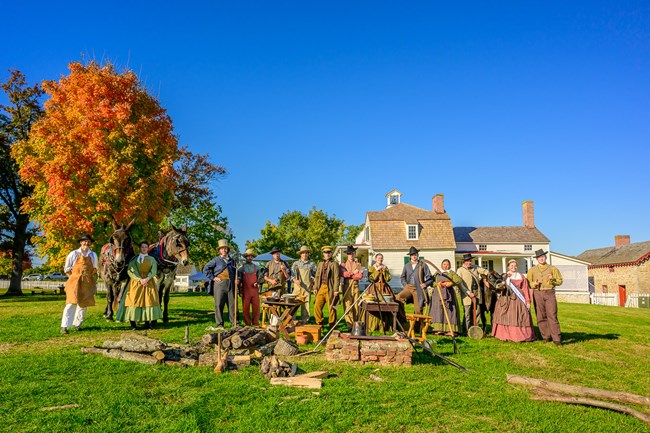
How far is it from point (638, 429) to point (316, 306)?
22.8 ft

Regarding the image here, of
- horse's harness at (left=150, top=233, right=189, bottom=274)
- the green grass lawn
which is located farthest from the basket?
horse's harness at (left=150, top=233, right=189, bottom=274)

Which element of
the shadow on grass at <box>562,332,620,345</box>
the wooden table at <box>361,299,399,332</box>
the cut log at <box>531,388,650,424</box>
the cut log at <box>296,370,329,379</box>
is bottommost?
the shadow on grass at <box>562,332,620,345</box>

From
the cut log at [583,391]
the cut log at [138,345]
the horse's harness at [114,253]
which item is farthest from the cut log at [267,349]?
the horse's harness at [114,253]

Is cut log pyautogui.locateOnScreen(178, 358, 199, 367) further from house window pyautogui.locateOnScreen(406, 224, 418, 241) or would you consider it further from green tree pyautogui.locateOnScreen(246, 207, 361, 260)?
green tree pyautogui.locateOnScreen(246, 207, 361, 260)

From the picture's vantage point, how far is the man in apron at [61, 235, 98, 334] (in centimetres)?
932

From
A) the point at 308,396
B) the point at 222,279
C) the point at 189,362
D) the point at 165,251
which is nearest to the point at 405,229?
the point at 222,279

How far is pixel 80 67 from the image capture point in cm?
1914

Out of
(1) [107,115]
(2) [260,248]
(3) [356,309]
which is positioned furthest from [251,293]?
(2) [260,248]

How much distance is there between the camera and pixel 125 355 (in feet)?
21.9

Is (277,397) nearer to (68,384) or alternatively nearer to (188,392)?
(188,392)

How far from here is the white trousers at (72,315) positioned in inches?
362

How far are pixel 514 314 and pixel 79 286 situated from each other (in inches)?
376

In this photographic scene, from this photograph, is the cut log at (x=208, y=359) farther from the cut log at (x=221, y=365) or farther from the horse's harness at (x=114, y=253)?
the horse's harness at (x=114, y=253)

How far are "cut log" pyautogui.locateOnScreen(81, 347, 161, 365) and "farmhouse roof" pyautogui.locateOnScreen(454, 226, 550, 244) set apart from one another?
35367 millimetres
